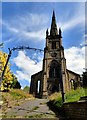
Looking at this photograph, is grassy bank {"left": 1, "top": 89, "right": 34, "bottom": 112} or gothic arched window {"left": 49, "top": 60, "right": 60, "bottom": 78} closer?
grassy bank {"left": 1, "top": 89, "right": 34, "bottom": 112}

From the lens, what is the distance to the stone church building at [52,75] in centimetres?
4541

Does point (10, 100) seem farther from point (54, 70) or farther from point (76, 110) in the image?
point (54, 70)

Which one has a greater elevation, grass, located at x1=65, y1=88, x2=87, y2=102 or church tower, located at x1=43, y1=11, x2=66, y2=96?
church tower, located at x1=43, y1=11, x2=66, y2=96

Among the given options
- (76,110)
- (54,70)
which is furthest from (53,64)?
(76,110)

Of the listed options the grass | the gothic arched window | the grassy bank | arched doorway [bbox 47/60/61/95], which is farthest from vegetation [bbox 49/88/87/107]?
the gothic arched window

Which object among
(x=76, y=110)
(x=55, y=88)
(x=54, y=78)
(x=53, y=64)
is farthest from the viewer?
(x=53, y=64)

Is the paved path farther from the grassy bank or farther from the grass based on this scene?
the grassy bank

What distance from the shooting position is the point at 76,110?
10234 millimetres

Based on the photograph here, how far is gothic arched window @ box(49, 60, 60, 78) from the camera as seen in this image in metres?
47.8

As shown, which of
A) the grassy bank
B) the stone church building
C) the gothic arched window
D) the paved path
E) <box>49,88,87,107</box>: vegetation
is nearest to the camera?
the paved path

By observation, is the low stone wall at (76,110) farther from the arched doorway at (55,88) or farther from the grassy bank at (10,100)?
the arched doorway at (55,88)

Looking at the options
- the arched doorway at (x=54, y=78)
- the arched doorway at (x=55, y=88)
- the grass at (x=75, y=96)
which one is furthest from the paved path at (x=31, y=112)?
the arched doorway at (x=55, y=88)

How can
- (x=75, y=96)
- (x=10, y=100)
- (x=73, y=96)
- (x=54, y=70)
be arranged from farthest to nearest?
(x=54, y=70), (x=10, y=100), (x=73, y=96), (x=75, y=96)

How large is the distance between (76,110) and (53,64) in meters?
39.1
